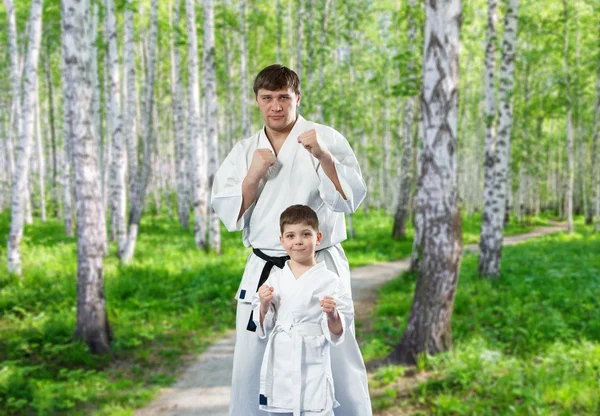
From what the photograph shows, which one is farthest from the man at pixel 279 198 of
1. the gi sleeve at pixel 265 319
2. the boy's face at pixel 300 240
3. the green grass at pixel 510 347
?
the green grass at pixel 510 347

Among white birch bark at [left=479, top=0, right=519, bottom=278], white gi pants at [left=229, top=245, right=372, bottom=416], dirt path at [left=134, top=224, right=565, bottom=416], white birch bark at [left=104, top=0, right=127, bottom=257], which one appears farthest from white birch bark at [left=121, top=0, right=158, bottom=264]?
white gi pants at [left=229, top=245, right=372, bottom=416]

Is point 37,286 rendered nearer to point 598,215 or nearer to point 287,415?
point 287,415

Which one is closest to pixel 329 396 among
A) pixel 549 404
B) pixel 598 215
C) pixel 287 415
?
pixel 287 415

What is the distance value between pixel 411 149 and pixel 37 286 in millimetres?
10905

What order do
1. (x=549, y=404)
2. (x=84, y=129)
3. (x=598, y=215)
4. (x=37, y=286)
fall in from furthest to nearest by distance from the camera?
1. (x=598, y=215)
2. (x=37, y=286)
3. (x=84, y=129)
4. (x=549, y=404)

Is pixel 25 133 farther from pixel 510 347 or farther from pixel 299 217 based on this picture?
pixel 299 217

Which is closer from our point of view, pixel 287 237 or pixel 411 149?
pixel 287 237

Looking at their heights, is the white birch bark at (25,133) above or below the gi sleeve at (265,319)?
above

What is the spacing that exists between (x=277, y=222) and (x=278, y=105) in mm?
529

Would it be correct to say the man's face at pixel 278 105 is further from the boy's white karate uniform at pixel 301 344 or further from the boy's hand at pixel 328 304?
the boy's hand at pixel 328 304

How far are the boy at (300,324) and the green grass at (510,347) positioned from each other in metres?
3.13

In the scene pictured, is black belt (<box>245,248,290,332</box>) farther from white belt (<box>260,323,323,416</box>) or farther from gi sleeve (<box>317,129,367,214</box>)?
gi sleeve (<box>317,129,367,214</box>)

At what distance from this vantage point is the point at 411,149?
14.8m

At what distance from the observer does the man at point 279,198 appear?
2.03m
